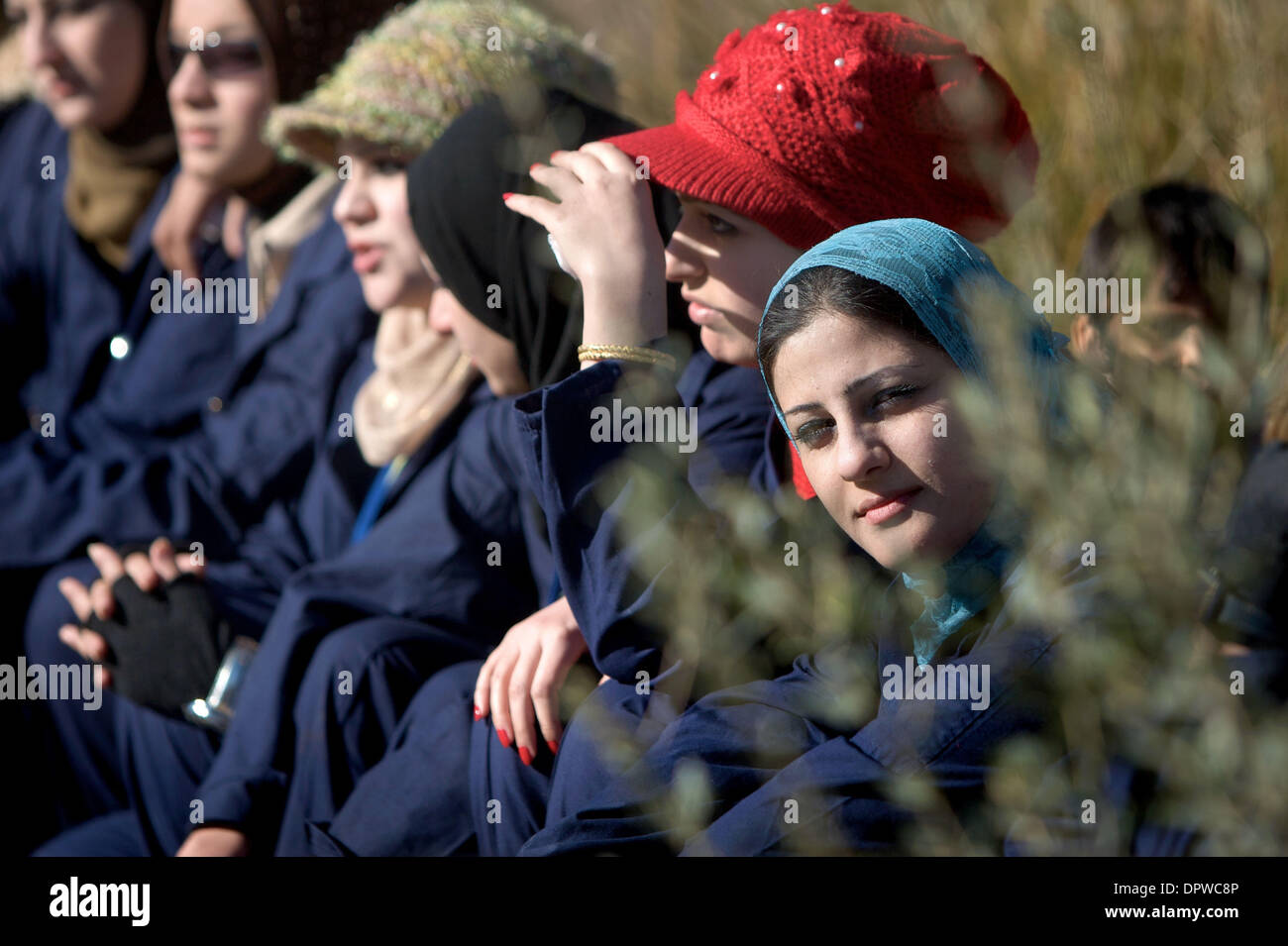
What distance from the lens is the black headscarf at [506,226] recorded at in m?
2.64

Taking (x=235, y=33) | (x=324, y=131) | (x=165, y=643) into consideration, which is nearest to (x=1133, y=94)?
(x=324, y=131)

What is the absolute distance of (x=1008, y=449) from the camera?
1.71 metres

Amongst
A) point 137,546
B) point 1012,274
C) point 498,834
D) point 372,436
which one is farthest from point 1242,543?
point 137,546

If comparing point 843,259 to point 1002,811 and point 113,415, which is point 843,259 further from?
point 113,415

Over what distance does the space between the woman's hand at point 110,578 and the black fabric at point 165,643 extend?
0.02 m

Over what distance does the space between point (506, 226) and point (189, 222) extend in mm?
2201

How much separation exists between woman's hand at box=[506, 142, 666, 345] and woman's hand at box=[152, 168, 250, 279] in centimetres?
238

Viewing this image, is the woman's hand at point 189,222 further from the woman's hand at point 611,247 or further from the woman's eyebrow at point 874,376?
the woman's eyebrow at point 874,376

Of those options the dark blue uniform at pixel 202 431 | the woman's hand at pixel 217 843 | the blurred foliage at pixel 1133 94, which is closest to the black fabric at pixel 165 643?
the woman's hand at pixel 217 843

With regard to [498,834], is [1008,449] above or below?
above

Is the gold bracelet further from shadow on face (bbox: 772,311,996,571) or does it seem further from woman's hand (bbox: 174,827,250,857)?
woman's hand (bbox: 174,827,250,857)

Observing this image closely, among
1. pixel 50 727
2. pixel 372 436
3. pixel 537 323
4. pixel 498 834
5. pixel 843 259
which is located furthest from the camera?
pixel 50 727

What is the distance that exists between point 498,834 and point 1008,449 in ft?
3.65

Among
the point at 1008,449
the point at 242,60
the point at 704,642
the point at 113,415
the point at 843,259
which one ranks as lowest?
the point at 704,642
